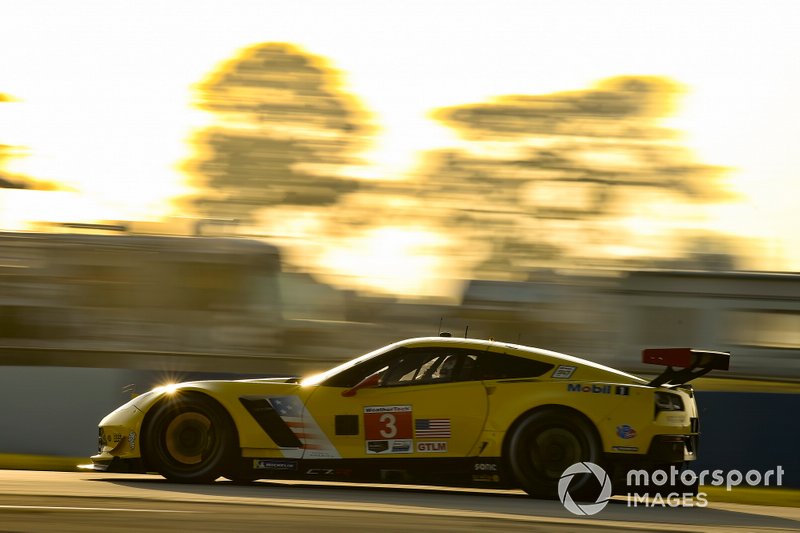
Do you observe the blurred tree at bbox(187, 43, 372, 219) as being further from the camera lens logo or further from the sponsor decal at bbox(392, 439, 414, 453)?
the camera lens logo

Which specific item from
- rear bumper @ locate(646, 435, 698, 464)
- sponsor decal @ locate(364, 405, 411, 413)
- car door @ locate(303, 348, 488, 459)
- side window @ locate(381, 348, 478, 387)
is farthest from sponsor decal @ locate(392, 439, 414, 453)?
rear bumper @ locate(646, 435, 698, 464)

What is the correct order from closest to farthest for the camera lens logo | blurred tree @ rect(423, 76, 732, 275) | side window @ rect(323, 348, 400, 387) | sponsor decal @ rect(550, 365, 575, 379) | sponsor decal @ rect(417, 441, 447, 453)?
the camera lens logo
sponsor decal @ rect(417, 441, 447, 453)
sponsor decal @ rect(550, 365, 575, 379)
side window @ rect(323, 348, 400, 387)
blurred tree @ rect(423, 76, 732, 275)

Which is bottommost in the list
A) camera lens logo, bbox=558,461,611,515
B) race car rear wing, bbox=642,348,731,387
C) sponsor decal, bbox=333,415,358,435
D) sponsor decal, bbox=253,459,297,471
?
camera lens logo, bbox=558,461,611,515

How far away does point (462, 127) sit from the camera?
899 inches

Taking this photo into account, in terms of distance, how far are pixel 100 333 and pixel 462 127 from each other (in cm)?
824

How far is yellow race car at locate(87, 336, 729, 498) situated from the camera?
8383mm

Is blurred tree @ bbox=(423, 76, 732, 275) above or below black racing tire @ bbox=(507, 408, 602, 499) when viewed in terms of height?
above

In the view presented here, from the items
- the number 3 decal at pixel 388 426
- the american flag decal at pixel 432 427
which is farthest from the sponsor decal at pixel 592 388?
the number 3 decal at pixel 388 426

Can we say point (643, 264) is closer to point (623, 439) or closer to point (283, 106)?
point (283, 106)

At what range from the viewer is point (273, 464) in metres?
8.52

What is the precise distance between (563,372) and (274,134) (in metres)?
14.8

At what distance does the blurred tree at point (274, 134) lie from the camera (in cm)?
2247

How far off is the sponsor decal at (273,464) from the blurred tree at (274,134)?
13.9m

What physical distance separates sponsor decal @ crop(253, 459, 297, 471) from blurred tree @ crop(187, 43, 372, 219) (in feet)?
45.5
